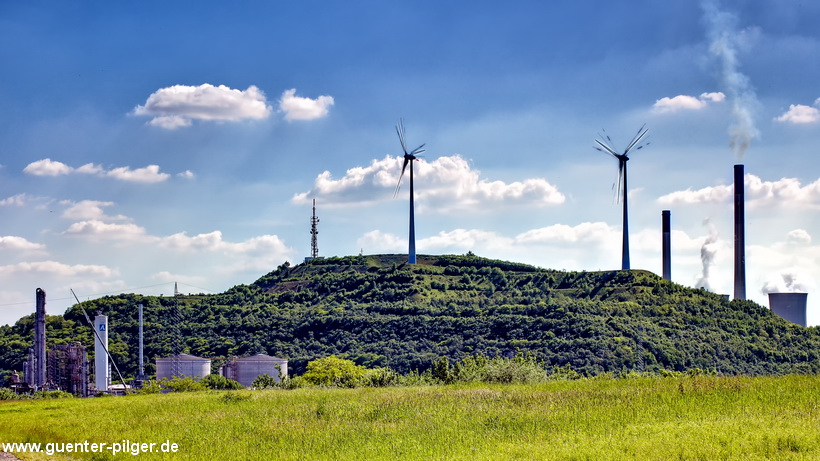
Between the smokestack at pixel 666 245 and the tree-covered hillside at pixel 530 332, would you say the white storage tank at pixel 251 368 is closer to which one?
the tree-covered hillside at pixel 530 332

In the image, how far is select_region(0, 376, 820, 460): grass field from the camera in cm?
2506

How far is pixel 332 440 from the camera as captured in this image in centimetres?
2998

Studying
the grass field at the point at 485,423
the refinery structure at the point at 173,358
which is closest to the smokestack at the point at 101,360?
the refinery structure at the point at 173,358

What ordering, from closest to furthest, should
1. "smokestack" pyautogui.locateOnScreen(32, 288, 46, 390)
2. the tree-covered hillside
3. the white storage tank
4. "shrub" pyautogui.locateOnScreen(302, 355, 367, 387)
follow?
"smokestack" pyautogui.locateOnScreen(32, 288, 46, 390) → "shrub" pyautogui.locateOnScreen(302, 355, 367, 387) → the white storage tank → the tree-covered hillside

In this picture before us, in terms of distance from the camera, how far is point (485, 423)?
3073 centimetres

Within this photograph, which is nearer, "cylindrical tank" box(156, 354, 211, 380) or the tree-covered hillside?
"cylindrical tank" box(156, 354, 211, 380)

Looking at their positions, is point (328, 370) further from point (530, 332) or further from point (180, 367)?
point (530, 332)

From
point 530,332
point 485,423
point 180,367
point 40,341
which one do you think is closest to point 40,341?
point 40,341

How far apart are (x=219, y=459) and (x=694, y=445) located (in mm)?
14779

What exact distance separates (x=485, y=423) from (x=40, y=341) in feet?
303

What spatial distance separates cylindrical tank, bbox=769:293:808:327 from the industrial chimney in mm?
115487

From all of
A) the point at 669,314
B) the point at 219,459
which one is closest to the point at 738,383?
the point at 219,459

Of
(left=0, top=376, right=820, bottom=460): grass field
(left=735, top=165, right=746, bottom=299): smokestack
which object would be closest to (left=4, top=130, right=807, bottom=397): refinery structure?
(left=735, top=165, right=746, bottom=299): smokestack

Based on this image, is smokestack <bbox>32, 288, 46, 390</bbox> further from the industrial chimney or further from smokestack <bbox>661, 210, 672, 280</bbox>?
smokestack <bbox>661, 210, 672, 280</bbox>
